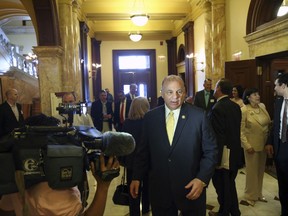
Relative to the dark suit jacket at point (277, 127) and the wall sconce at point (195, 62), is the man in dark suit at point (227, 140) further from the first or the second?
the wall sconce at point (195, 62)

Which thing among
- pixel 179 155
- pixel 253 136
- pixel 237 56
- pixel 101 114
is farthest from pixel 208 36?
pixel 179 155

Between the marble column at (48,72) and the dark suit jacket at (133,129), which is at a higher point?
the marble column at (48,72)

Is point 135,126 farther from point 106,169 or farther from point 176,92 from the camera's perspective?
point 106,169

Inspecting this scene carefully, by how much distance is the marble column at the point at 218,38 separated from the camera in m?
7.10

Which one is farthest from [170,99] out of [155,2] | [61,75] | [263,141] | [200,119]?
[155,2]

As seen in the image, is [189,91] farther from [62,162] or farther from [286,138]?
[62,162]

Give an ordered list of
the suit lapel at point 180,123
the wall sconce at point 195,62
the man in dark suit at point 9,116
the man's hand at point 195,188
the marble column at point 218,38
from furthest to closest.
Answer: the wall sconce at point 195,62 → the marble column at point 218,38 → the man in dark suit at point 9,116 → the suit lapel at point 180,123 → the man's hand at point 195,188

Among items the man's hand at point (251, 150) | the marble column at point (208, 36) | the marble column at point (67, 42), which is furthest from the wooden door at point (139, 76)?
the man's hand at point (251, 150)

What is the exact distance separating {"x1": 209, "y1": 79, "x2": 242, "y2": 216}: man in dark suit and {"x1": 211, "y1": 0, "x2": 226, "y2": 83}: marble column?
428 centimetres

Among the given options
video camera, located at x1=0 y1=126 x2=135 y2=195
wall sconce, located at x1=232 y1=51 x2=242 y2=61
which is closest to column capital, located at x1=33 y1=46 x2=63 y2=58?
wall sconce, located at x1=232 y1=51 x2=242 y2=61

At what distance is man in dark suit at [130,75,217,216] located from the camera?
199 centimetres

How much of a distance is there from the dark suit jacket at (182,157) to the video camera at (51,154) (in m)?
0.95

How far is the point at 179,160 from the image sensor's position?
1993 millimetres

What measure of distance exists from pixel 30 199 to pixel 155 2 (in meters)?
9.19
